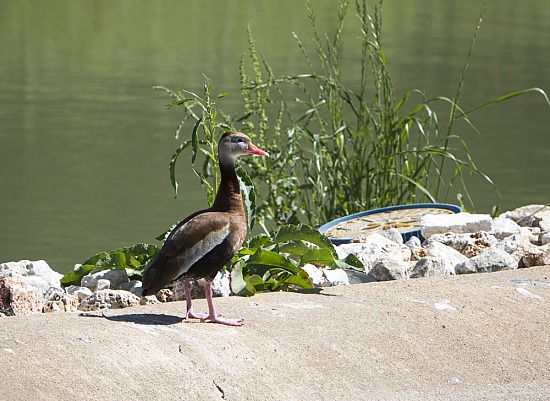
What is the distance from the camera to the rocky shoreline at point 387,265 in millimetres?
4094

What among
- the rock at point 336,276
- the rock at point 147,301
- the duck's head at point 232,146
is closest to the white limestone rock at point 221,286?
the rock at point 147,301

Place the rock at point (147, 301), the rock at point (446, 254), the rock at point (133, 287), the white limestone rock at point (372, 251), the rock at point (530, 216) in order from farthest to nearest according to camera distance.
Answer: the rock at point (530, 216) → the white limestone rock at point (372, 251) → the rock at point (446, 254) → the rock at point (133, 287) → the rock at point (147, 301)

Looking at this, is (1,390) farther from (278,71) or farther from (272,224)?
(278,71)

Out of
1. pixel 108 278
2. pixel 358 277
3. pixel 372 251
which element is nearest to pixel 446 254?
pixel 372 251

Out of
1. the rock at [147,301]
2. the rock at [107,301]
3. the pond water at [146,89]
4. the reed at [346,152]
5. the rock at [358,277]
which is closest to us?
the rock at [107,301]

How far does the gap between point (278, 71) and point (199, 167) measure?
5275 mm

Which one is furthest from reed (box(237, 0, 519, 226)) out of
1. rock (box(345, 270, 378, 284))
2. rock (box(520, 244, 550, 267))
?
rock (box(345, 270, 378, 284))

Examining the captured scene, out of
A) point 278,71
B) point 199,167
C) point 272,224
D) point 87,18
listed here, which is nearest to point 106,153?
point 199,167

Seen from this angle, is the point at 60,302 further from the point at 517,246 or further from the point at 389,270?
the point at 517,246

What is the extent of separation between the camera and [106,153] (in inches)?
399

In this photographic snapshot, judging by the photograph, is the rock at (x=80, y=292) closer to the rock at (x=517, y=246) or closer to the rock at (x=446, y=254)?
the rock at (x=446, y=254)

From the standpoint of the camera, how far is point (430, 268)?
458cm

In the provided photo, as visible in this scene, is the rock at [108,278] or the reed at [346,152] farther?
the reed at [346,152]

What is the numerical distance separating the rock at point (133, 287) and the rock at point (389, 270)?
1.03 meters
